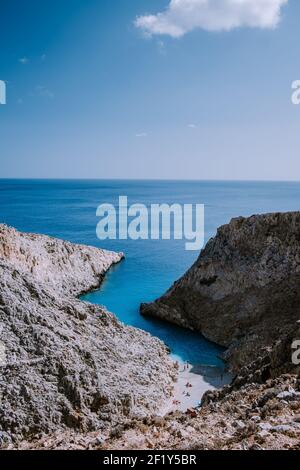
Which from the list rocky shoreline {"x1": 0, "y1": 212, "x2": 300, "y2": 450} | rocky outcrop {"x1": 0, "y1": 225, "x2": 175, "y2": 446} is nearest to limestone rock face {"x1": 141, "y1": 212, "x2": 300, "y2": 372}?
rocky shoreline {"x1": 0, "y1": 212, "x2": 300, "y2": 450}

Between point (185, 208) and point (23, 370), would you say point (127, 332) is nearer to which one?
point (23, 370)

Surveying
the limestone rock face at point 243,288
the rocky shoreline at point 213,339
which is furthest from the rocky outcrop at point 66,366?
the limestone rock face at point 243,288

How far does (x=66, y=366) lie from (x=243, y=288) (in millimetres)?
21854

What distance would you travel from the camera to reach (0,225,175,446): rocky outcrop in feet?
70.7

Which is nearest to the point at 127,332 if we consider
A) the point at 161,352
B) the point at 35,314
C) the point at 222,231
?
the point at 161,352

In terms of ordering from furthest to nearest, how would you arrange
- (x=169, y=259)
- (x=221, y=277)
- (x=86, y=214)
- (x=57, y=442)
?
(x=86, y=214) < (x=169, y=259) < (x=221, y=277) < (x=57, y=442)

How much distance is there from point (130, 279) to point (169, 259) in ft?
48.4

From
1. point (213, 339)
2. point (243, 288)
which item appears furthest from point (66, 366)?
point (243, 288)

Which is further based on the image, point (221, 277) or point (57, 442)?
point (221, 277)

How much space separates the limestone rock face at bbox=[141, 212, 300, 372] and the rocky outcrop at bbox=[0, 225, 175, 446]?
7.34m

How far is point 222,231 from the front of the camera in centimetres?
4397

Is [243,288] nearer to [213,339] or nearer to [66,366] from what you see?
[213,339]

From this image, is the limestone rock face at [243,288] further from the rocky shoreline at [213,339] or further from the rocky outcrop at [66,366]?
the rocky outcrop at [66,366]

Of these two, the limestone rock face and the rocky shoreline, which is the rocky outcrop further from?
the limestone rock face
